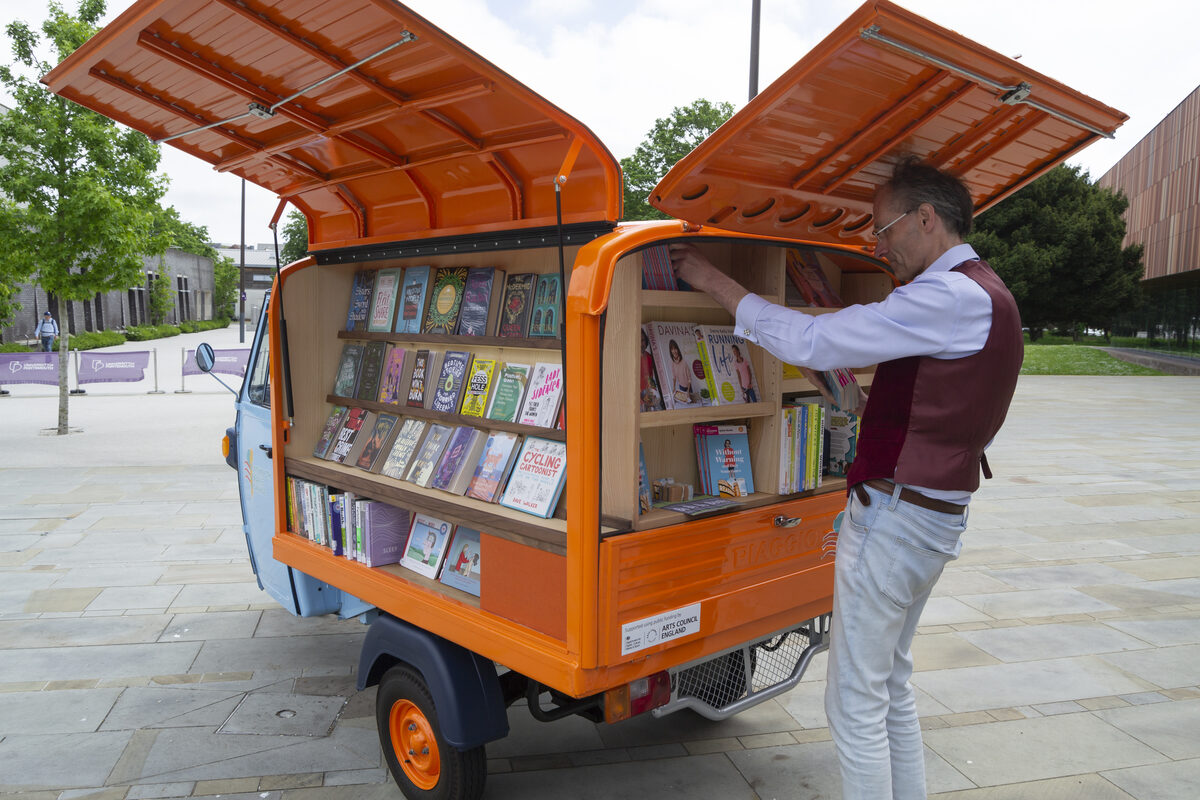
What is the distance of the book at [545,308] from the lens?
10.8 ft

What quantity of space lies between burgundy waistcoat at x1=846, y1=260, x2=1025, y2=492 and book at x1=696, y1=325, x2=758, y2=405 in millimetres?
861

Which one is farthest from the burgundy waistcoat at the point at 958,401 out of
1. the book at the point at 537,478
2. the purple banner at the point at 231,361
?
the purple banner at the point at 231,361

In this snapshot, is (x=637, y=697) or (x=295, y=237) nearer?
(x=637, y=697)

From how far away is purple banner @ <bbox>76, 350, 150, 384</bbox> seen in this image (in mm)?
17094

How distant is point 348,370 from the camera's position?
4320mm

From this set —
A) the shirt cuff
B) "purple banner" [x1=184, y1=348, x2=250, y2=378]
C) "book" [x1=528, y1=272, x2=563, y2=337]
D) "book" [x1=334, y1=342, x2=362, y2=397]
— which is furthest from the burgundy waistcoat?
"purple banner" [x1=184, y1=348, x2=250, y2=378]

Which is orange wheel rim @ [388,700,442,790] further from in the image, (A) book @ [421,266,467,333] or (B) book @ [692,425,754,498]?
(A) book @ [421,266,467,333]

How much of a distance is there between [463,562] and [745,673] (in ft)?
3.94

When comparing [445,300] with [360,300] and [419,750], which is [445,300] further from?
[419,750]

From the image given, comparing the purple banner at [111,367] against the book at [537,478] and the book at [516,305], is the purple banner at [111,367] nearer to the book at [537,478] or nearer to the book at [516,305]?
the book at [516,305]

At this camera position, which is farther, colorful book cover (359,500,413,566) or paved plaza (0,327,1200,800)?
colorful book cover (359,500,413,566)

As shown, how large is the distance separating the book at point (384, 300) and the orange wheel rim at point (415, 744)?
1826mm

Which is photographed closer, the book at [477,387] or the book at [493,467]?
the book at [493,467]

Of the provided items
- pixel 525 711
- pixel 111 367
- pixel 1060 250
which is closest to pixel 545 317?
pixel 525 711
